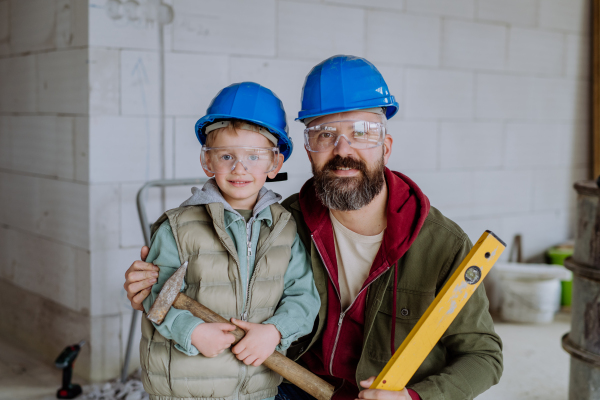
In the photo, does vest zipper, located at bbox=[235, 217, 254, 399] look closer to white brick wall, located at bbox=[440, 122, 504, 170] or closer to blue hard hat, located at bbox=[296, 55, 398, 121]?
blue hard hat, located at bbox=[296, 55, 398, 121]

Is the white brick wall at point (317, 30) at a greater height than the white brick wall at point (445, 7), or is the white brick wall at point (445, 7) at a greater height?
the white brick wall at point (445, 7)

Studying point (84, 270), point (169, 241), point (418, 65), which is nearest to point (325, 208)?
point (169, 241)

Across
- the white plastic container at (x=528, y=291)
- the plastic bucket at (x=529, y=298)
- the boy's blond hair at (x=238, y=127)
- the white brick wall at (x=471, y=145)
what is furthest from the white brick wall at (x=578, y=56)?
the boy's blond hair at (x=238, y=127)

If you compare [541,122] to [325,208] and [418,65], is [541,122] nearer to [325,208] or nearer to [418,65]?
[418,65]

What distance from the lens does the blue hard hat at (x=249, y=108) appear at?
1.75 m

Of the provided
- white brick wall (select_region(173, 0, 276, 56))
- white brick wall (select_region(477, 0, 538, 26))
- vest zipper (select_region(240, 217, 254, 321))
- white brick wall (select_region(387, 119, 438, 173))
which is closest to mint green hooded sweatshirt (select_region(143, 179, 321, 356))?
vest zipper (select_region(240, 217, 254, 321))

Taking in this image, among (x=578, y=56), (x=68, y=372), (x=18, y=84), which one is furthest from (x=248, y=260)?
(x=578, y=56)

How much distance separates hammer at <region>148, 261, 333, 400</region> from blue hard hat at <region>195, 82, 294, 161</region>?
0.45 meters

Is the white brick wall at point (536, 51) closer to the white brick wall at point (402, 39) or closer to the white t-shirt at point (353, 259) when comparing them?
the white brick wall at point (402, 39)

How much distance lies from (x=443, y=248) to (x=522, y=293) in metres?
3.36

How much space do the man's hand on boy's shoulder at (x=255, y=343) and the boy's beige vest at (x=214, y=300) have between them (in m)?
0.06

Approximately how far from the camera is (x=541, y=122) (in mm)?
5496

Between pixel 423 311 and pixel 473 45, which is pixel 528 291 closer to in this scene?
pixel 473 45

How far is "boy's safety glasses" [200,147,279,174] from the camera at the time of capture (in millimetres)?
1774
